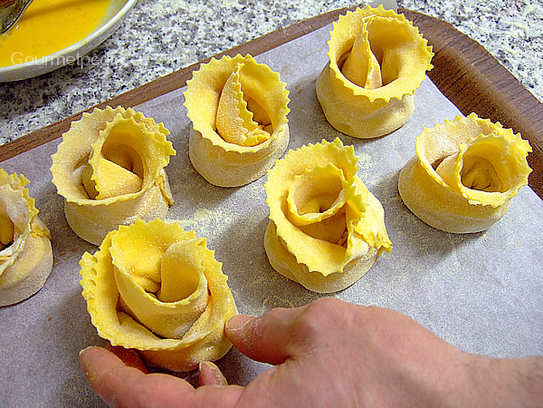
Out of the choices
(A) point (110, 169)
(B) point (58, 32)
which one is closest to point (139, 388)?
(A) point (110, 169)

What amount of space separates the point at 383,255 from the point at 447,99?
0.59 metres

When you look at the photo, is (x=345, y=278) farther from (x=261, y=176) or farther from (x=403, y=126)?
(x=403, y=126)

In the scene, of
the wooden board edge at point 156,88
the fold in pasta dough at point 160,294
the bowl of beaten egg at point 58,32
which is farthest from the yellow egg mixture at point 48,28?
the fold in pasta dough at point 160,294

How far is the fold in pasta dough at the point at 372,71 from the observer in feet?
3.98

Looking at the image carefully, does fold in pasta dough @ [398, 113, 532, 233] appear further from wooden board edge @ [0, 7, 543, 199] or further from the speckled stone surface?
the speckled stone surface

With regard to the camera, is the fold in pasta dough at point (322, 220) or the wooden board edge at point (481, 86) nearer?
the fold in pasta dough at point (322, 220)

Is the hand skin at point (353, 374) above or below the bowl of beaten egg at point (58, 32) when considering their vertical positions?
below

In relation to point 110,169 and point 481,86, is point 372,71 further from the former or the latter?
point 110,169

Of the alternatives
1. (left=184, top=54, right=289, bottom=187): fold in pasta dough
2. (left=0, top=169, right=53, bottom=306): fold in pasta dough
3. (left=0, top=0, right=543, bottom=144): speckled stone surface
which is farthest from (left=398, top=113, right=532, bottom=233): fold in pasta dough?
(left=0, top=169, right=53, bottom=306): fold in pasta dough

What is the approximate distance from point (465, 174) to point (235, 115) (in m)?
0.64

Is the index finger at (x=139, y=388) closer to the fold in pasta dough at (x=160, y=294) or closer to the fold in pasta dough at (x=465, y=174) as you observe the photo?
the fold in pasta dough at (x=160, y=294)

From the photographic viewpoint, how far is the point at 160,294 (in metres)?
1.03

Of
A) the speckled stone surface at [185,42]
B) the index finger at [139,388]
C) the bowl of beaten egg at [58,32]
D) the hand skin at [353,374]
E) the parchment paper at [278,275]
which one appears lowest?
the parchment paper at [278,275]

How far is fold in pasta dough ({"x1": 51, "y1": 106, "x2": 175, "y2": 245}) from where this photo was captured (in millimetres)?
1080
